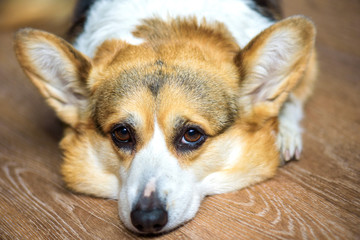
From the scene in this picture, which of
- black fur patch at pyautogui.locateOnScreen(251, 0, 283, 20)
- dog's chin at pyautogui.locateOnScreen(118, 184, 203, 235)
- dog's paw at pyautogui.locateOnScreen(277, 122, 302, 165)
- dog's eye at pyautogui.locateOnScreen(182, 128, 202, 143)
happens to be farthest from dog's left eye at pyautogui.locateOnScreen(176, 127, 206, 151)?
black fur patch at pyautogui.locateOnScreen(251, 0, 283, 20)

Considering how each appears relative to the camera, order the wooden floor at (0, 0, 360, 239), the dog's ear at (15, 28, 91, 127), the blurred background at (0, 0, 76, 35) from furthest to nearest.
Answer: the blurred background at (0, 0, 76, 35) < the dog's ear at (15, 28, 91, 127) < the wooden floor at (0, 0, 360, 239)

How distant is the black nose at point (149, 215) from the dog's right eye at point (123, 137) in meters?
0.36

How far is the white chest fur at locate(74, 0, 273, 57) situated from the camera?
7.70 ft

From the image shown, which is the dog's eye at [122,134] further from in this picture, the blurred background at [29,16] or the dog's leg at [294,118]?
the blurred background at [29,16]

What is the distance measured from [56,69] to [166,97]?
73cm

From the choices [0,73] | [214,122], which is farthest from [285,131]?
[0,73]

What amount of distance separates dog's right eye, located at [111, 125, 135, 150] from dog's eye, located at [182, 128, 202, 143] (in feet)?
0.90

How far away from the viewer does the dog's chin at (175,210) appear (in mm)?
1860

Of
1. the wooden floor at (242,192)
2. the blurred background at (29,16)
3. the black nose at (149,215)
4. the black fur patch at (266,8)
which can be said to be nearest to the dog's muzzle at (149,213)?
the black nose at (149,215)

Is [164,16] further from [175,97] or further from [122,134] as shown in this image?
[122,134]

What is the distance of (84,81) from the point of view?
2.24 meters

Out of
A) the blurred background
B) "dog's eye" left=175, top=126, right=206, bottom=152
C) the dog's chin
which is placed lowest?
the blurred background

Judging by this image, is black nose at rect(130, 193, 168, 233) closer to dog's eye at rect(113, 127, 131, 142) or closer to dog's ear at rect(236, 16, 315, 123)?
dog's eye at rect(113, 127, 131, 142)

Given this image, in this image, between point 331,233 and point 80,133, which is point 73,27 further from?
point 331,233
